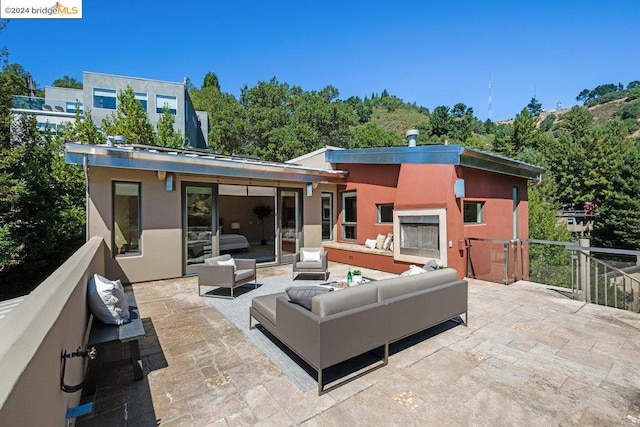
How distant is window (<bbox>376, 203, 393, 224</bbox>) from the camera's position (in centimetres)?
924

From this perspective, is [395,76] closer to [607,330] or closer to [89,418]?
[607,330]

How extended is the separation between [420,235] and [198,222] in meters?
5.94

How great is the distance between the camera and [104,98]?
2005 cm

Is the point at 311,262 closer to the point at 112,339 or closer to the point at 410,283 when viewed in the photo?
the point at 410,283

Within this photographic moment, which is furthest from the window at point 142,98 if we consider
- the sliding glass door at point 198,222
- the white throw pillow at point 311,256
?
the white throw pillow at point 311,256

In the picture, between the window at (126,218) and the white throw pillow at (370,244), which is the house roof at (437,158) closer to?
the white throw pillow at (370,244)

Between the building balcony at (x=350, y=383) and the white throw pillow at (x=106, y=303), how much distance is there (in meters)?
0.14

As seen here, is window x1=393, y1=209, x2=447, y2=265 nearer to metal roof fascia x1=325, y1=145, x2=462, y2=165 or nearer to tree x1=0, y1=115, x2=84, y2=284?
metal roof fascia x1=325, y1=145, x2=462, y2=165

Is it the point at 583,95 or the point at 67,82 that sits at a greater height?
the point at 583,95

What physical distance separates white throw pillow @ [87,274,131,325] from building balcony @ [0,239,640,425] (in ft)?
0.44

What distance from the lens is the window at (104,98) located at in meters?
19.8

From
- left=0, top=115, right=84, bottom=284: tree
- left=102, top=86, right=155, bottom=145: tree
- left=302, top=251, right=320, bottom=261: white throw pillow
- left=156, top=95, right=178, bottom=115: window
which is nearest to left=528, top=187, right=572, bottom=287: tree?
left=302, top=251, right=320, bottom=261: white throw pillow

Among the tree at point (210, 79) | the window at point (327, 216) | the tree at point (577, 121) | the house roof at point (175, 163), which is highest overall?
the tree at point (210, 79)

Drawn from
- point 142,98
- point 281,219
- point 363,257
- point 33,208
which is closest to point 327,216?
point 281,219
